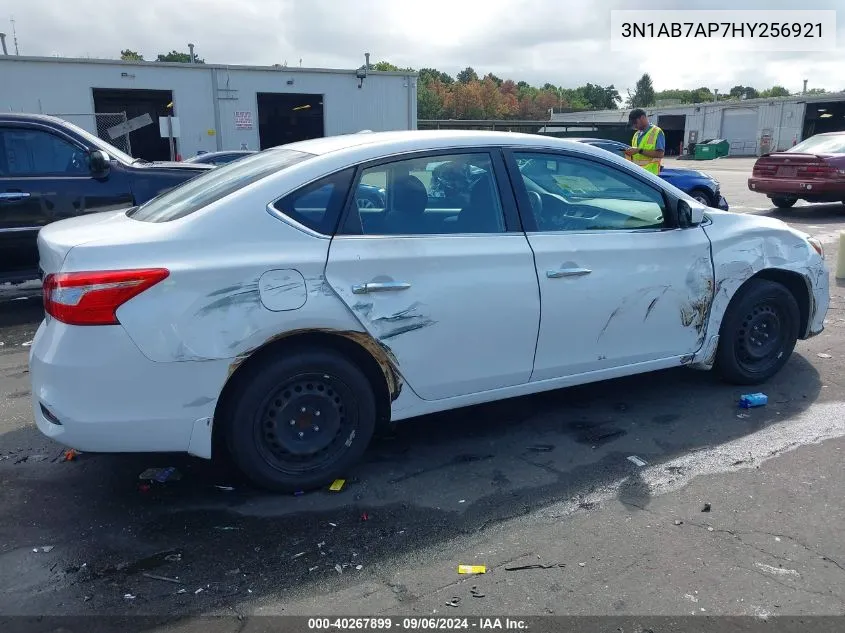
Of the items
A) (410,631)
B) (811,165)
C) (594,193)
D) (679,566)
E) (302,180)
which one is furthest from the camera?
(811,165)

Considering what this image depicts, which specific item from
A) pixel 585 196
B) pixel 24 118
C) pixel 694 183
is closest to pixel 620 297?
pixel 585 196

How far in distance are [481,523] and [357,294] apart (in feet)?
4.00

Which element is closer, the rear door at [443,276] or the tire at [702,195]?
the rear door at [443,276]

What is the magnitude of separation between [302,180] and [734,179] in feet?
83.6

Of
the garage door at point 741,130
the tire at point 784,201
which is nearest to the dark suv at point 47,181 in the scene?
the tire at point 784,201

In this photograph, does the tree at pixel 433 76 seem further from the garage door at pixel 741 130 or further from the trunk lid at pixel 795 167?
the trunk lid at pixel 795 167

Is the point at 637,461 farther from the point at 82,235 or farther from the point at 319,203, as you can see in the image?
the point at 82,235

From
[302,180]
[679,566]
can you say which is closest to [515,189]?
[302,180]

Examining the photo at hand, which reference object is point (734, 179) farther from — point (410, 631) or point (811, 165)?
point (410, 631)

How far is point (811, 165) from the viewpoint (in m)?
13.6

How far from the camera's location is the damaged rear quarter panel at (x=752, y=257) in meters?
4.43

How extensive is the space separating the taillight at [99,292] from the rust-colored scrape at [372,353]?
51cm

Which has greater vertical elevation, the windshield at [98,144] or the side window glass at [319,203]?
the windshield at [98,144]

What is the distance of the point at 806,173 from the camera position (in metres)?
13.7
